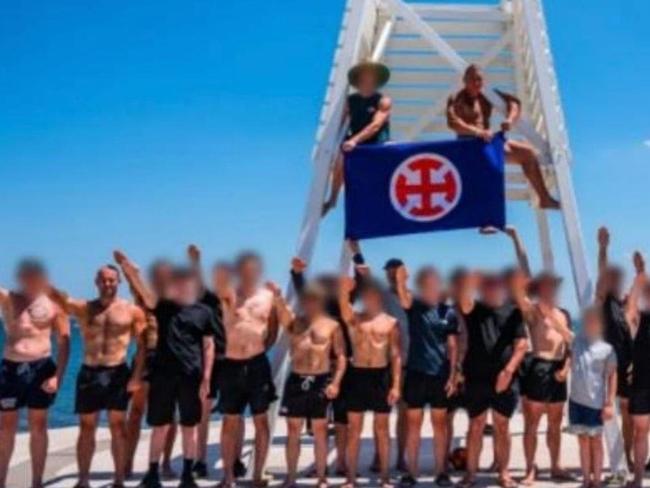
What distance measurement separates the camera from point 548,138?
32.1 feet

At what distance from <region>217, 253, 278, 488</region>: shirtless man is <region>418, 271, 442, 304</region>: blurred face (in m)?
1.40

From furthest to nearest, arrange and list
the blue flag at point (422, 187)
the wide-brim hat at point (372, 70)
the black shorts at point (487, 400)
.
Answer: the wide-brim hat at point (372, 70) < the blue flag at point (422, 187) < the black shorts at point (487, 400)

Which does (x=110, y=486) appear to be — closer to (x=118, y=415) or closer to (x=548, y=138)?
(x=118, y=415)

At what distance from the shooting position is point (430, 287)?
8.58 meters

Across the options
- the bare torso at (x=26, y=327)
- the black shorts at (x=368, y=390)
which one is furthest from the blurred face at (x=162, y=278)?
the black shorts at (x=368, y=390)

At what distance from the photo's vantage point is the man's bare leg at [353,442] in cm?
813

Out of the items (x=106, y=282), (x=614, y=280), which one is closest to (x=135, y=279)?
(x=106, y=282)

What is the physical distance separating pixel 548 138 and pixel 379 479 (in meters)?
4.00

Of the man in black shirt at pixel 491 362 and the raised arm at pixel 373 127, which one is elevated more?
the raised arm at pixel 373 127

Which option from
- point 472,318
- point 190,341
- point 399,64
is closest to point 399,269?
point 472,318

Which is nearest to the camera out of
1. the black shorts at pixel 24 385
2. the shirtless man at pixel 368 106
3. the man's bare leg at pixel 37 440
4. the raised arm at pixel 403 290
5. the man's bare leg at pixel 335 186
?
the black shorts at pixel 24 385

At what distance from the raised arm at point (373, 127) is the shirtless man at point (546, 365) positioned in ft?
7.09

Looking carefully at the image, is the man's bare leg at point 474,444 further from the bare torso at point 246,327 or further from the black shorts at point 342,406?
the bare torso at point 246,327

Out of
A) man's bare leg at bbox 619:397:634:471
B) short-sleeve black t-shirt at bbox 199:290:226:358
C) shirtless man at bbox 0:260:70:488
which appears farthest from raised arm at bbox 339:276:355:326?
man's bare leg at bbox 619:397:634:471
